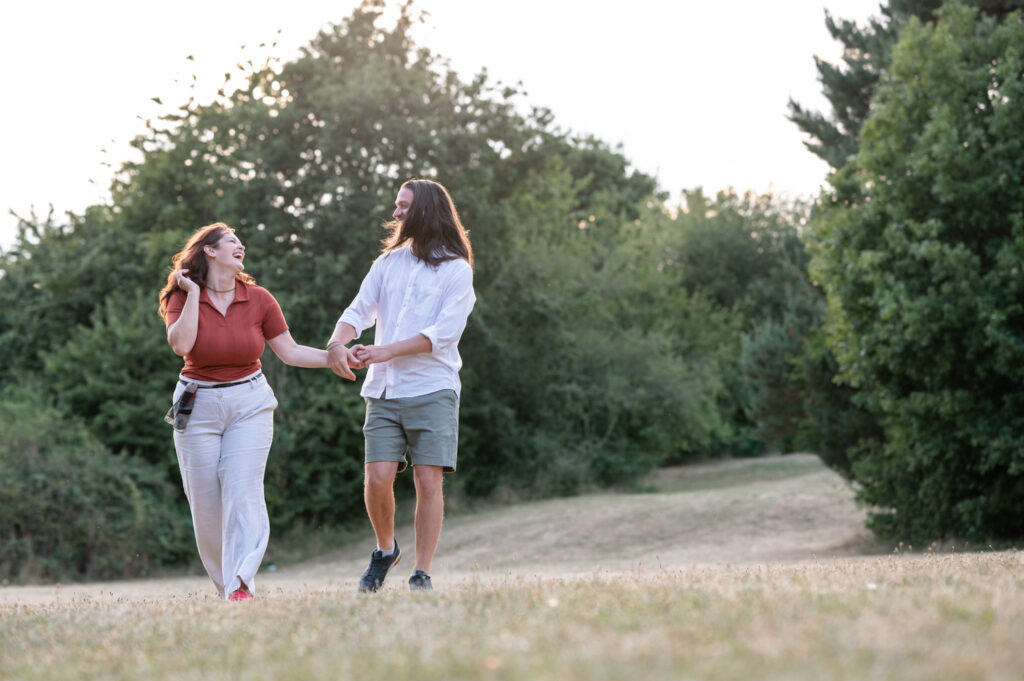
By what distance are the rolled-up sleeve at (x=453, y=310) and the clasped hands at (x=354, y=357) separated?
0.29m

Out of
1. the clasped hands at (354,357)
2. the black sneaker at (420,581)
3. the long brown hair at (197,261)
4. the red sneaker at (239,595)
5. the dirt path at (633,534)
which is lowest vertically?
the dirt path at (633,534)

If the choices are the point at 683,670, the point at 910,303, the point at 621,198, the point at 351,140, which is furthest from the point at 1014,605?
the point at 621,198

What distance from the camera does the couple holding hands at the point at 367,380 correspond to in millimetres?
6711

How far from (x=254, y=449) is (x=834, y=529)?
15918 millimetres

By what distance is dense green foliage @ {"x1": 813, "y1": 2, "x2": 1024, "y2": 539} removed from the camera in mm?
14727

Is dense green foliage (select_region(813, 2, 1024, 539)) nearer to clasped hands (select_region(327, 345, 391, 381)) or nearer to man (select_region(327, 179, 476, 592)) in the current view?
man (select_region(327, 179, 476, 592))

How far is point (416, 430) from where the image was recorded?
6.70m

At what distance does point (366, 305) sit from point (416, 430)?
0.90 meters

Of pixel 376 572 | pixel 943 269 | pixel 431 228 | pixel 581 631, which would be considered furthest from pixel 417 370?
pixel 943 269

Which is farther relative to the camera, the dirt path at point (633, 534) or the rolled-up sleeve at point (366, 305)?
the dirt path at point (633, 534)

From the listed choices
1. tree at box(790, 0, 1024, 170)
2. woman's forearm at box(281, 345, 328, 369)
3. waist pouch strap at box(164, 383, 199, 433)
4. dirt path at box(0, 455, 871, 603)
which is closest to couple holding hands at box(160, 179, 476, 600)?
waist pouch strap at box(164, 383, 199, 433)

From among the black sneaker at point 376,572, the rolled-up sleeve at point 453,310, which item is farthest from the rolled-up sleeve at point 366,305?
the black sneaker at point 376,572

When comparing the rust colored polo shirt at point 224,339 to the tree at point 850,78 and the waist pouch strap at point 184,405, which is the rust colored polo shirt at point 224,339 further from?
the tree at point 850,78

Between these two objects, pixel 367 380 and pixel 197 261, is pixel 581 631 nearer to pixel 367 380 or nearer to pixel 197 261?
pixel 367 380
